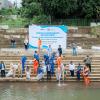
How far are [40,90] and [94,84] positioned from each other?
3872mm

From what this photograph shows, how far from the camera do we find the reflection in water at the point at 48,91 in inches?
878

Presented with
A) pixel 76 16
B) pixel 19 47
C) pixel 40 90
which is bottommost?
pixel 40 90

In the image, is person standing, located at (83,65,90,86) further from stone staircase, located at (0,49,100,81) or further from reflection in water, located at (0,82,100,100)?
stone staircase, located at (0,49,100,81)

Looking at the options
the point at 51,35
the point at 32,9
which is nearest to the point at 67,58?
the point at 51,35

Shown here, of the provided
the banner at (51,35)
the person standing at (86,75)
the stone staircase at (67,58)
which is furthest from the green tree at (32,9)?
the person standing at (86,75)

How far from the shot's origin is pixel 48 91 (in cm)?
2398

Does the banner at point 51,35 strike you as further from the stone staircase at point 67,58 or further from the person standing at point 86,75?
the person standing at point 86,75

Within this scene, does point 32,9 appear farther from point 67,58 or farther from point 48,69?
point 48,69

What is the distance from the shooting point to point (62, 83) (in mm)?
26766

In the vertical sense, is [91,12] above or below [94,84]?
above

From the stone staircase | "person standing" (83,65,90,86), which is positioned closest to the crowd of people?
"person standing" (83,65,90,86)

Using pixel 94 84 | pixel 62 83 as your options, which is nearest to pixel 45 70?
pixel 62 83

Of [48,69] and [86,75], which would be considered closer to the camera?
[86,75]

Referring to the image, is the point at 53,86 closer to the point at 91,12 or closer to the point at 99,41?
the point at 99,41
